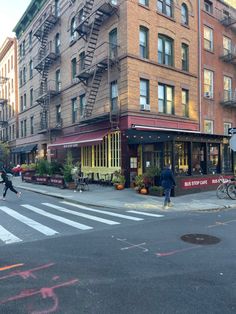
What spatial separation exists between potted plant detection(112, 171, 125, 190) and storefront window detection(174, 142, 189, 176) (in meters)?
3.53

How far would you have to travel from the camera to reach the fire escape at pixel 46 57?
91.4 ft

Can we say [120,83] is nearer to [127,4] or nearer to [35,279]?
[127,4]

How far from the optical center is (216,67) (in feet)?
83.9

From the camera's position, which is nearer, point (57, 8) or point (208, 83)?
point (208, 83)

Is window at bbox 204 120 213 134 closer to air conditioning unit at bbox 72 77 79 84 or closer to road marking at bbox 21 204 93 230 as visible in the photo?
air conditioning unit at bbox 72 77 79 84

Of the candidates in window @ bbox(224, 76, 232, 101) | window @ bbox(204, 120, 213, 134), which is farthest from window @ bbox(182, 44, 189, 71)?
window @ bbox(224, 76, 232, 101)

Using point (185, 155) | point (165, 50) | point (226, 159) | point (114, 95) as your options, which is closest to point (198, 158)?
point (185, 155)

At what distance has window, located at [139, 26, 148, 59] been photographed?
20344 mm

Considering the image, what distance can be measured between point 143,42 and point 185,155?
8.22 metres

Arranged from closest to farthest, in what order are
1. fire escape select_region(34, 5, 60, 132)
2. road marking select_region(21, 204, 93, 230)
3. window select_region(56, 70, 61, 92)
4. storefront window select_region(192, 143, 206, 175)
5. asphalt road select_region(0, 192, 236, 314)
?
1. asphalt road select_region(0, 192, 236, 314)
2. road marking select_region(21, 204, 93, 230)
3. storefront window select_region(192, 143, 206, 175)
4. fire escape select_region(34, 5, 60, 132)
5. window select_region(56, 70, 61, 92)

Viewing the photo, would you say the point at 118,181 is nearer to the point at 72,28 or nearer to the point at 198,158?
the point at 198,158

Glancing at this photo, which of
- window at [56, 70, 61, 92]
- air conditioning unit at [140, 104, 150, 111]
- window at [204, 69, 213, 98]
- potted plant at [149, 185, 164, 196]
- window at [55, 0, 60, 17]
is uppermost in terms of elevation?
window at [55, 0, 60, 17]

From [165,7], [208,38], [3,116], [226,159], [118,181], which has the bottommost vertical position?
[118,181]

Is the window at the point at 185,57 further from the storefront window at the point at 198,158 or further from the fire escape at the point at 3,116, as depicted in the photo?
the fire escape at the point at 3,116
